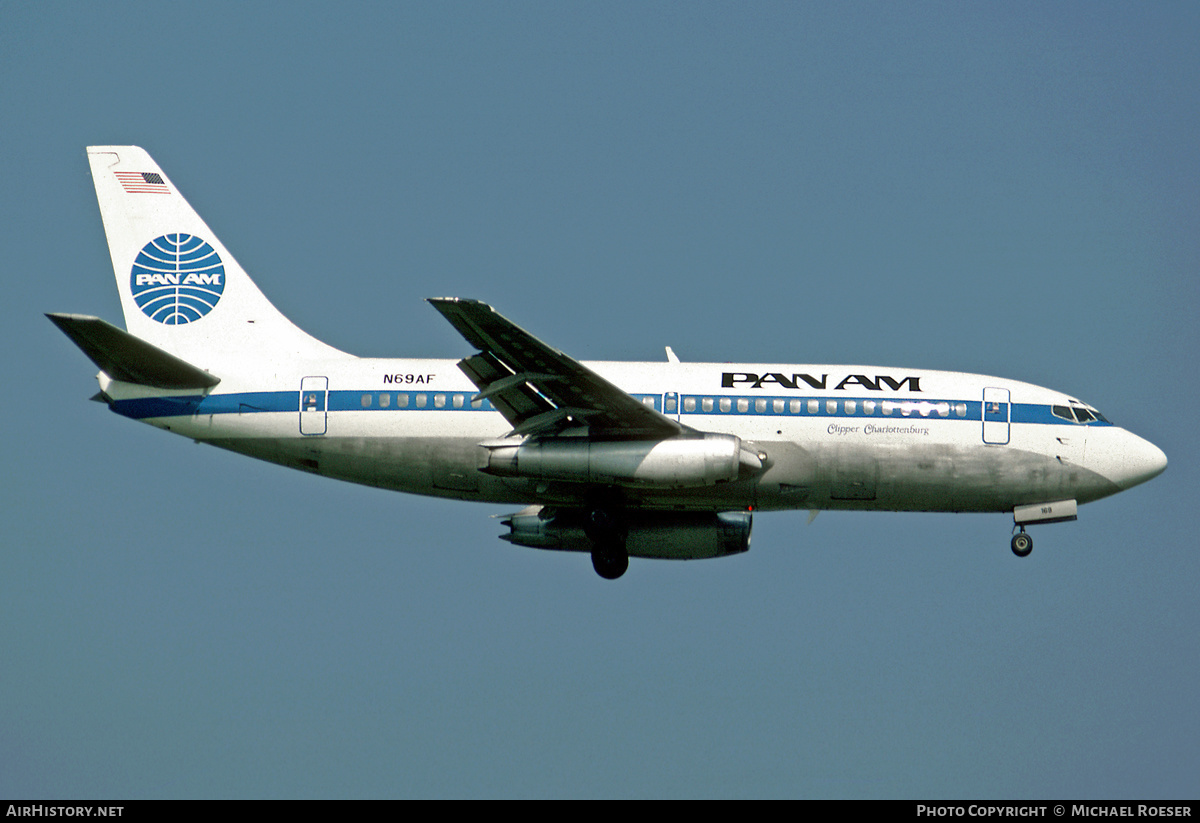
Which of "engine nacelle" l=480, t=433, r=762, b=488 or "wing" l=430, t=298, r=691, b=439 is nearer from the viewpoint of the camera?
"wing" l=430, t=298, r=691, b=439

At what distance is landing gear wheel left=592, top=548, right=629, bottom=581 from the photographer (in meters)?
38.3

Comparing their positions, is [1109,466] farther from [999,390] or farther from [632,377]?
[632,377]

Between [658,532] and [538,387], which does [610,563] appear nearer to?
[658,532]

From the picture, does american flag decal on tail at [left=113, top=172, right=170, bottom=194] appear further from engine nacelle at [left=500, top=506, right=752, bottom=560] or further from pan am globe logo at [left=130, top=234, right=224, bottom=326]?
engine nacelle at [left=500, top=506, right=752, bottom=560]

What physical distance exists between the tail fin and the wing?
6.05m

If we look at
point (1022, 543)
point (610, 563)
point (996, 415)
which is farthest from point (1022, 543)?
point (610, 563)

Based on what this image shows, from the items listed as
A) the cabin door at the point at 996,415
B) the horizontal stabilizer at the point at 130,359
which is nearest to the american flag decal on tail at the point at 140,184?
the horizontal stabilizer at the point at 130,359

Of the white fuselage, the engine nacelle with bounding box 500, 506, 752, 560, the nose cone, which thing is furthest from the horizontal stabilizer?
the nose cone

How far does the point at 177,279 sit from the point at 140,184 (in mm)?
2821
